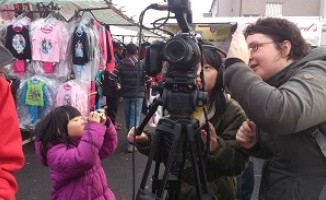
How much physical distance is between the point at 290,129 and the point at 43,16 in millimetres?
5508

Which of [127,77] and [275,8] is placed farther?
[275,8]

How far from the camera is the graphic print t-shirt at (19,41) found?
575cm

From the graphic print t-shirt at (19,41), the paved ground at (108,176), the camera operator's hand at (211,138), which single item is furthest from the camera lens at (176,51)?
the graphic print t-shirt at (19,41)

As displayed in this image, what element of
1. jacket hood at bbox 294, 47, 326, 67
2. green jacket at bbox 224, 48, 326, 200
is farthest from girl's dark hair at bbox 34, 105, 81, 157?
jacket hood at bbox 294, 47, 326, 67

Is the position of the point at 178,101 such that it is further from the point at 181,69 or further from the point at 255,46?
the point at 255,46

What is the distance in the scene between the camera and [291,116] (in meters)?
1.29

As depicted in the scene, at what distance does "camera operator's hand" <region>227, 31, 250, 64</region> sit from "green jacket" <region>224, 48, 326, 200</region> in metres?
0.05

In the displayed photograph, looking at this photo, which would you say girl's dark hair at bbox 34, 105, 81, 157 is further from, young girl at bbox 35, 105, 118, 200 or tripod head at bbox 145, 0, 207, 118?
tripod head at bbox 145, 0, 207, 118

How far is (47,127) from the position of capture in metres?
2.54

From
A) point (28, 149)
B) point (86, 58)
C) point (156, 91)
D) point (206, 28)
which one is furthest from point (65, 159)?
point (206, 28)

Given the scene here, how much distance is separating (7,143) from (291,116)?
96 centimetres

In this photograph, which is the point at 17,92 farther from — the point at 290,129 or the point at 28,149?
the point at 290,129

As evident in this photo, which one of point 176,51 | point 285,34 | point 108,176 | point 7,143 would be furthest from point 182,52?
point 108,176

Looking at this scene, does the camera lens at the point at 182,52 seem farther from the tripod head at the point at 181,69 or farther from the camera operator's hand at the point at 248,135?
the camera operator's hand at the point at 248,135
